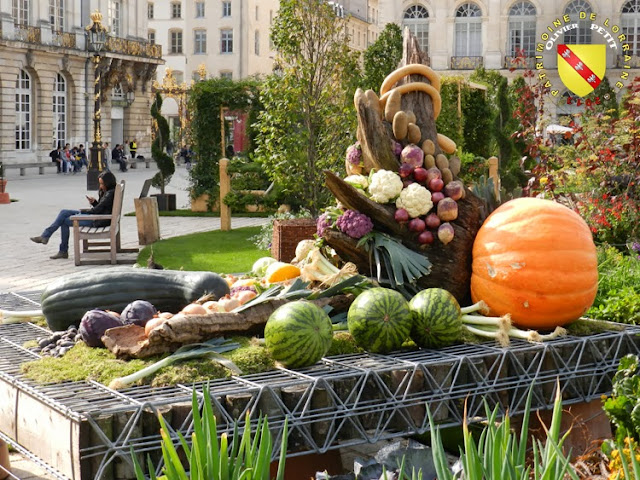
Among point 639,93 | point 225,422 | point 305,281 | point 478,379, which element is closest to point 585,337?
point 478,379

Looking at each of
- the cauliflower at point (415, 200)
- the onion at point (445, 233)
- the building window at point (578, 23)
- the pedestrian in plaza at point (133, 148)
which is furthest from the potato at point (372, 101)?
the building window at point (578, 23)

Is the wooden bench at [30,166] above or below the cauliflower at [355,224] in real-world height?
below

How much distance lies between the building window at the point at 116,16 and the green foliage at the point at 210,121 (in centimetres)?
3820

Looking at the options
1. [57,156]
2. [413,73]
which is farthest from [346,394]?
[57,156]

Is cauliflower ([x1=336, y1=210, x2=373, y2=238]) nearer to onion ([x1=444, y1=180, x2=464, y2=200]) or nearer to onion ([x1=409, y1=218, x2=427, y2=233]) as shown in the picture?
onion ([x1=409, y1=218, x2=427, y2=233])

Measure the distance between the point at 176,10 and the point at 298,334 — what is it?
A: 80991mm

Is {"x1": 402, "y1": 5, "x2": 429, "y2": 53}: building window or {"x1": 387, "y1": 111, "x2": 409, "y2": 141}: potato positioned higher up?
{"x1": 402, "y1": 5, "x2": 429, "y2": 53}: building window

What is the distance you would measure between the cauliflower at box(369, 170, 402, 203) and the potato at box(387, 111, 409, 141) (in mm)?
308

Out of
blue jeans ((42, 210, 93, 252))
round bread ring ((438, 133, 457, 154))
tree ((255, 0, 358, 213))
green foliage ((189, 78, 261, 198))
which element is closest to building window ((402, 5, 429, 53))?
green foliage ((189, 78, 261, 198))

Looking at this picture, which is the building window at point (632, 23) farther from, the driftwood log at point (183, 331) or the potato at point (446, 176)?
the driftwood log at point (183, 331)

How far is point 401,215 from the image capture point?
5.80 meters

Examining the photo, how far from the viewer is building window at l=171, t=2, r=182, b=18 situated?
Answer: 270 ft

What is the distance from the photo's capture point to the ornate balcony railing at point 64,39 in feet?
172

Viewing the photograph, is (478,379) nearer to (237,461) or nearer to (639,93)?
(237,461)
